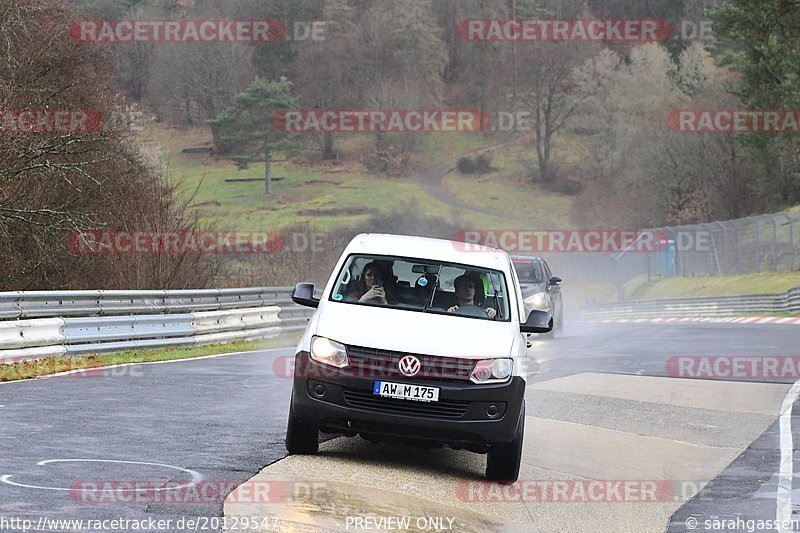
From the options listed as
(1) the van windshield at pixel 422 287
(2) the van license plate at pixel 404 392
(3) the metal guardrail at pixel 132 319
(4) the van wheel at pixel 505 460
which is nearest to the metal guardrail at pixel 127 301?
(3) the metal guardrail at pixel 132 319

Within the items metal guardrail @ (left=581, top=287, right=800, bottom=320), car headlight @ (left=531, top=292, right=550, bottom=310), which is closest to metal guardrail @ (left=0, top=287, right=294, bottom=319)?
car headlight @ (left=531, top=292, right=550, bottom=310)

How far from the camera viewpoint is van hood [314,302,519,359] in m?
9.03

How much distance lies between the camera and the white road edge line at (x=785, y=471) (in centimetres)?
850

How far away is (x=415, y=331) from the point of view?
9234 mm

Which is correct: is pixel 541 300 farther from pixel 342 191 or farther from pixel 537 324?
pixel 342 191

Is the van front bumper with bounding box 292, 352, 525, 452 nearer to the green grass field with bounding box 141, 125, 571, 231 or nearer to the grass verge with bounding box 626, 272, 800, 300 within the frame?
the grass verge with bounding box 626, 272, 800, 300

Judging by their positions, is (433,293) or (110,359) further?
(110,359)

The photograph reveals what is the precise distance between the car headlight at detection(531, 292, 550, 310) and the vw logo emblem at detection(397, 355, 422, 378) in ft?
47.9

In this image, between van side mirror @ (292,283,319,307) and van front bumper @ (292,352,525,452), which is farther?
van side mirror @ (292,283,319,307)

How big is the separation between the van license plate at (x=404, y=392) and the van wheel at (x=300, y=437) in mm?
691

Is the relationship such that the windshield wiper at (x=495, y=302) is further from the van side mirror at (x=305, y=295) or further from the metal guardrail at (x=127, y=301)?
the metal guardrail at (x=127, y=301)

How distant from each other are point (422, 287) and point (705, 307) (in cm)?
3779

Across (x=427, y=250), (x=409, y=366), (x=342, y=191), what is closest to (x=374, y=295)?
(x=427, y=250)

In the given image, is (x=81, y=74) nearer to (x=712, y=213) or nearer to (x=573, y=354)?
(x=573, y=354)
